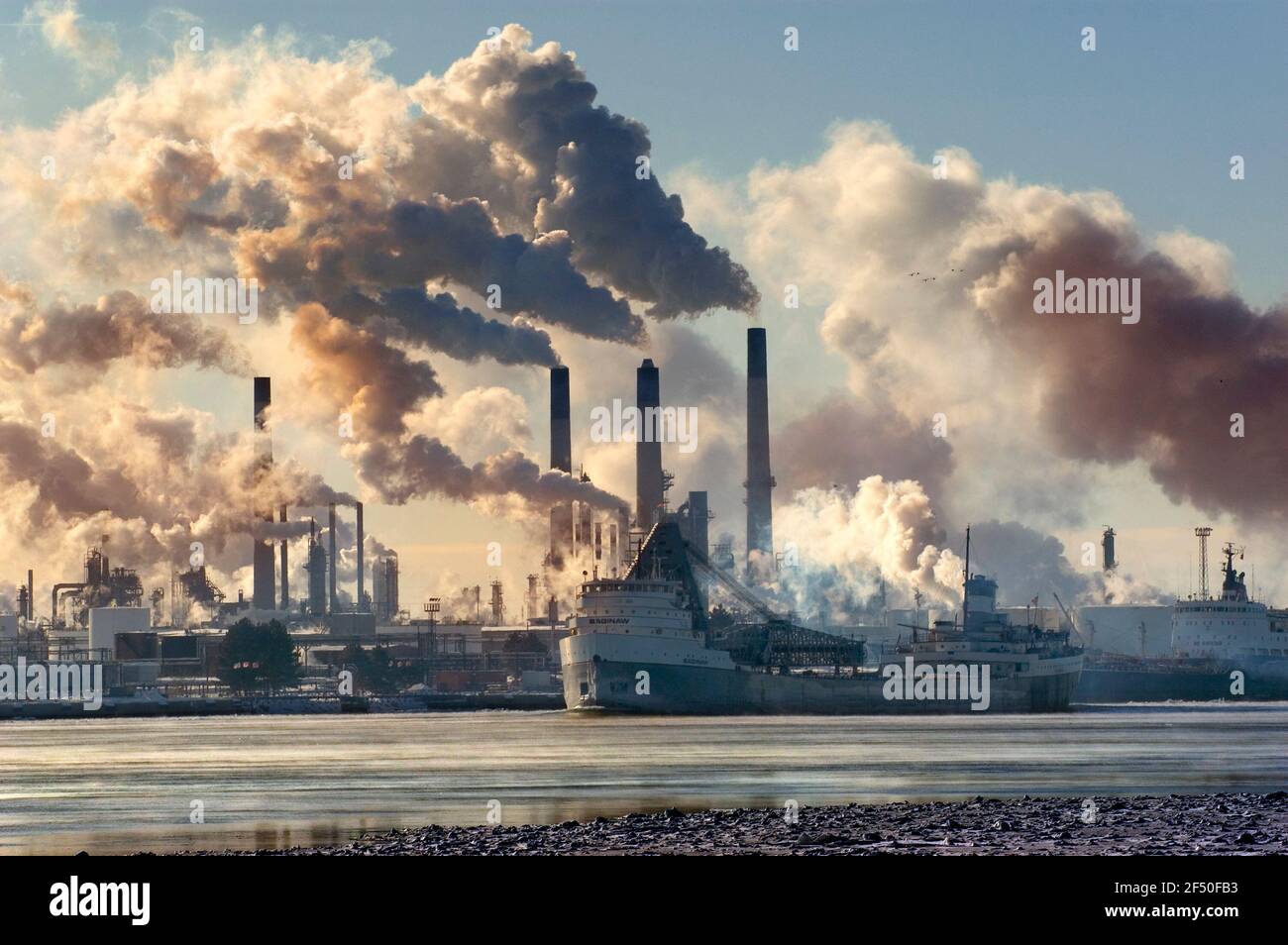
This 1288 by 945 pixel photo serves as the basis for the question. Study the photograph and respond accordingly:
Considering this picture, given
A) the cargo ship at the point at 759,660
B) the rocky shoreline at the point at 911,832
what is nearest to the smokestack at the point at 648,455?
the cargo ship at the point at 759,660

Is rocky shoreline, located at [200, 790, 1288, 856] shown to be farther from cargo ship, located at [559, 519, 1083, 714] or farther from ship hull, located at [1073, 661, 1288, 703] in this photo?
ship hull, located at [1073, 661, 1288, 703]

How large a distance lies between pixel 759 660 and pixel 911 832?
392 ft

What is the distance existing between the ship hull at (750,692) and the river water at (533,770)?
536 inches

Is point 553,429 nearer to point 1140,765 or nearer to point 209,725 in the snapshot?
point 209,725

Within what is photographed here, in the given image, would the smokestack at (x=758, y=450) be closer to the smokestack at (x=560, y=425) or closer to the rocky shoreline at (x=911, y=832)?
the smokestack at (x=560, y=425)

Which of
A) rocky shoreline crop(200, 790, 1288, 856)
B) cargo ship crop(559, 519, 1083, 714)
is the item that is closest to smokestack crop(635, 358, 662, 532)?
cargo ship crop(559, 519, 1083, 714)

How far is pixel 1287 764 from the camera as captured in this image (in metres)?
82.6

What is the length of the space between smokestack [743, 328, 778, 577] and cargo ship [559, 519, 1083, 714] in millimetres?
6473

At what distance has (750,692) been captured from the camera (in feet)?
537

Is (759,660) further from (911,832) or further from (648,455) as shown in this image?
(911,832)

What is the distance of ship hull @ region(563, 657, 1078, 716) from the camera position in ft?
513

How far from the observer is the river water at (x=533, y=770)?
62.8m
